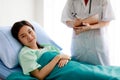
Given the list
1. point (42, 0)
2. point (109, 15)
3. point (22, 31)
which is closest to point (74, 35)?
point (109, 15)

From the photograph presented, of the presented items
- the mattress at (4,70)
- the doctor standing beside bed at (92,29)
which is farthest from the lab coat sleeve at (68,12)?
the mattress at (4,70)

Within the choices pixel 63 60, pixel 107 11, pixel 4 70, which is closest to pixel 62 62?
pixel 63 60

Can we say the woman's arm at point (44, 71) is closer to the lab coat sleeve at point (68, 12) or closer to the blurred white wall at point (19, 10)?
the lab coat sleeve at point (68, 12)

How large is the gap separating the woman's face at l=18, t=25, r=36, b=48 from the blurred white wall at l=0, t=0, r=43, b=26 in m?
0.73

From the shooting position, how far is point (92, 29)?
1.90 metres

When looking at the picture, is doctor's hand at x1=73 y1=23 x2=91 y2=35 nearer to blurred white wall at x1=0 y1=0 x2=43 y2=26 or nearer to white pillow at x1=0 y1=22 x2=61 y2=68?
white pillow at x1=0 y1=22 x2=61 y2=68

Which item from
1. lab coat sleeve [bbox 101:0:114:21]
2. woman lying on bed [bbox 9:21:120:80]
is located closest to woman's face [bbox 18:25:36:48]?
woman lying on bed [bbox 9:21:120:80]

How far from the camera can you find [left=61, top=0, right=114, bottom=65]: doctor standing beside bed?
1.87 metres

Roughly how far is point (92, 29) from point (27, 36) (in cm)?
60

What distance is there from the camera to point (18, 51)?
1.87 m

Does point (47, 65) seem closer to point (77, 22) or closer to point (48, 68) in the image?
point (48, 68)

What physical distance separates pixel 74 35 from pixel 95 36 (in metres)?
0.22

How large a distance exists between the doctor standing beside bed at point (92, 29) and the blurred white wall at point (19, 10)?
879 millimetres

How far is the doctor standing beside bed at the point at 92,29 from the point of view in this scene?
73.5 inches
